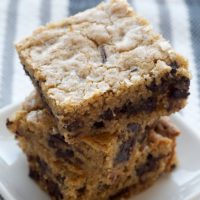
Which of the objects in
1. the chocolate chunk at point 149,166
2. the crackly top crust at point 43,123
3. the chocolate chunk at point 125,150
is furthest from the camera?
the chocolate chunk at point 149,166

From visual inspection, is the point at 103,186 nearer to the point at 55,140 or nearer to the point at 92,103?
the point at 55,140

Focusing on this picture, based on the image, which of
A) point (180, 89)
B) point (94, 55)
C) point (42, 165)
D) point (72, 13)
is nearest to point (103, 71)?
point (94, 55)

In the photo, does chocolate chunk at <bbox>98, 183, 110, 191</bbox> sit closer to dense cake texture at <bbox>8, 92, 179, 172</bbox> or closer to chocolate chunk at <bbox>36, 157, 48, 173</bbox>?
dense cake texture at <bbox>8, 92, 179, 172</bbox>

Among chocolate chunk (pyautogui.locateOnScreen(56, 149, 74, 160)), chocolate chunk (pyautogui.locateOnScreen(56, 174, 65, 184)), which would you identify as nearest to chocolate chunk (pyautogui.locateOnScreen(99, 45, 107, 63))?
chocolate chunk (pyautogui.locateOnScreen(56, 149, 74, 160))

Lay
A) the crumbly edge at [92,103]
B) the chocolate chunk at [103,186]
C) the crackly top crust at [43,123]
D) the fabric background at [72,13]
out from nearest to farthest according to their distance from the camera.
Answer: the crumbly edge at [92,103] < the crackly top crust at [43,123] < the chocolate chunk at [103,186] < the fabric background at [72,13]

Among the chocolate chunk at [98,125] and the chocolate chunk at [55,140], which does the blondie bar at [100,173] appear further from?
the chocolate chunk at [98,125]

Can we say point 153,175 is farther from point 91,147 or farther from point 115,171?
point 91,147

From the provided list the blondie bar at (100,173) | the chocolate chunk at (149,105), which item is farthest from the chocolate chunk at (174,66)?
the blondie bar at (100,173)

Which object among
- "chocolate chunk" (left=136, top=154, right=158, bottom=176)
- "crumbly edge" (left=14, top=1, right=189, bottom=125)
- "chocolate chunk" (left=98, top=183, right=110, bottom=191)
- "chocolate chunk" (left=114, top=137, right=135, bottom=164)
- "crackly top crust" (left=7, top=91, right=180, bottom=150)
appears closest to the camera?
"crumbly edge" (left=14, top=1, right=189, bottom=125)
